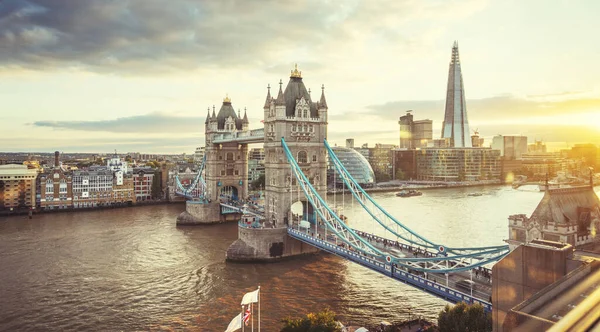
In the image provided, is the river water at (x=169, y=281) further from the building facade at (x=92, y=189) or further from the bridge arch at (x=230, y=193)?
the building facade at (x=92, y=189)

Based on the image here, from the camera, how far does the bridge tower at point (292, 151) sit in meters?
44.4

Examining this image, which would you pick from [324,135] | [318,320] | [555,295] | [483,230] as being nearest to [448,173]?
[483,230]

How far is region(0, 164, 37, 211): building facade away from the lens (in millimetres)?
80125

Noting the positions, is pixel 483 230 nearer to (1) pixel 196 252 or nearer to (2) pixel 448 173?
(1) pixel 196 252

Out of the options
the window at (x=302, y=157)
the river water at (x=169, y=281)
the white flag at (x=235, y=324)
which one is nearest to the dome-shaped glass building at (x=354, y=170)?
the river water at (x=169, y=281)

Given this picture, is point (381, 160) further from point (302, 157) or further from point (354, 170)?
point (302, 157)

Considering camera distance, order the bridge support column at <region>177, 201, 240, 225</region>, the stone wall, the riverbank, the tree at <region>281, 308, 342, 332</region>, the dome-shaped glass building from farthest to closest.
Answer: the dome-shaped glass building → the riverbank → the bridge support column at <region>177, 201, 240, 225</region> → the tree at <region>281, 308, 342, 332</region> → the stone wall

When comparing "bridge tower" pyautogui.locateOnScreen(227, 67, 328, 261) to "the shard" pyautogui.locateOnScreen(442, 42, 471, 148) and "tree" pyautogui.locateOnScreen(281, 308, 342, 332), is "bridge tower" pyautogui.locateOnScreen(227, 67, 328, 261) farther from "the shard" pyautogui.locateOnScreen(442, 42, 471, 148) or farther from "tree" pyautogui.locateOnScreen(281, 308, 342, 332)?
"the shard" pyautogui.locateOnScreen(442, 42, 471, 148)

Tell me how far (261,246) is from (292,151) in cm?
1088

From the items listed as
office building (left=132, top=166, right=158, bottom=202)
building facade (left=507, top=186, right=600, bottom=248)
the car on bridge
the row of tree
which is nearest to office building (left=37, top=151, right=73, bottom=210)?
office building (left=132, top=166, right=158, bottom=202)

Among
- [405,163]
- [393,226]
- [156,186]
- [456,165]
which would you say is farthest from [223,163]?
[405,163]

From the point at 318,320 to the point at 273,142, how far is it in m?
27.9

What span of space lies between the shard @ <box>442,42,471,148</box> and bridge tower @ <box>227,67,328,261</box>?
492 ft

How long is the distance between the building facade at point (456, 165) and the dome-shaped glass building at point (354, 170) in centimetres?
3565
